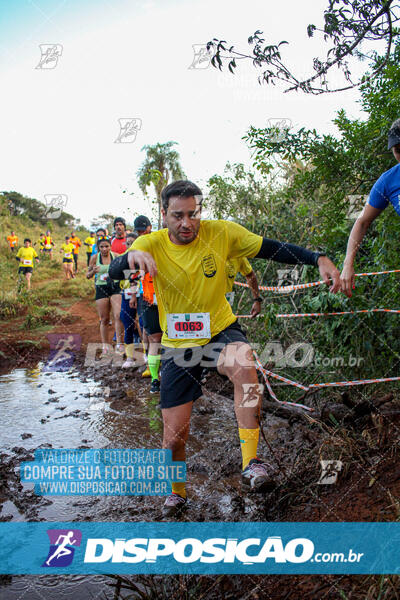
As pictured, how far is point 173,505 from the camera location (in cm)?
277

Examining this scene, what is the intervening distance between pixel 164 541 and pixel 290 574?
2.46 ft

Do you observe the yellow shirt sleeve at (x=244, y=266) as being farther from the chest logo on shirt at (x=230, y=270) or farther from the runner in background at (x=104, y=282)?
the runner in background at (x=104, y=282)

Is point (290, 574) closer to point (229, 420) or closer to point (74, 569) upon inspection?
point (74, 569)

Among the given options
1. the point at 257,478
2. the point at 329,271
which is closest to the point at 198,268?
the point at 329,271

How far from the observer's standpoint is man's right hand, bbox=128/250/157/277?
2449 millimetres

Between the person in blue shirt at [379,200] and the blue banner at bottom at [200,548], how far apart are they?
4.81ft

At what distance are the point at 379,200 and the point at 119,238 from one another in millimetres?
5147

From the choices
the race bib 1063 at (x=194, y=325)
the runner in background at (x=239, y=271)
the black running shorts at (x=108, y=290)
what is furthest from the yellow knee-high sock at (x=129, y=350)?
the race bib 1063 at (x=194, y=325)

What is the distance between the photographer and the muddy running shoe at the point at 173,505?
2745mm

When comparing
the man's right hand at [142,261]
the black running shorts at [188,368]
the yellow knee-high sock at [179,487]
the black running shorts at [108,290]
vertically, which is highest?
the man's right hand at [142,261]

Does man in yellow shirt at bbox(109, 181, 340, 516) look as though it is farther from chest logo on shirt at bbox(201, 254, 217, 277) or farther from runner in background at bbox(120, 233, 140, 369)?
runner in background at bbox(120, 233, 140, 369)

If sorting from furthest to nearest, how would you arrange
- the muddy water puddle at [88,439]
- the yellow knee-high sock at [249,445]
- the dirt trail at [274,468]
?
the muddy water puddle at [88,439], the yellow knee-high sock at [249,445], the dirt trail at [274,468]

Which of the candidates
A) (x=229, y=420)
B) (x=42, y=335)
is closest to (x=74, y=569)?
(x=229, y=420)

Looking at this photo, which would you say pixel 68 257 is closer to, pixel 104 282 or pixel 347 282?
pixel 104 282
